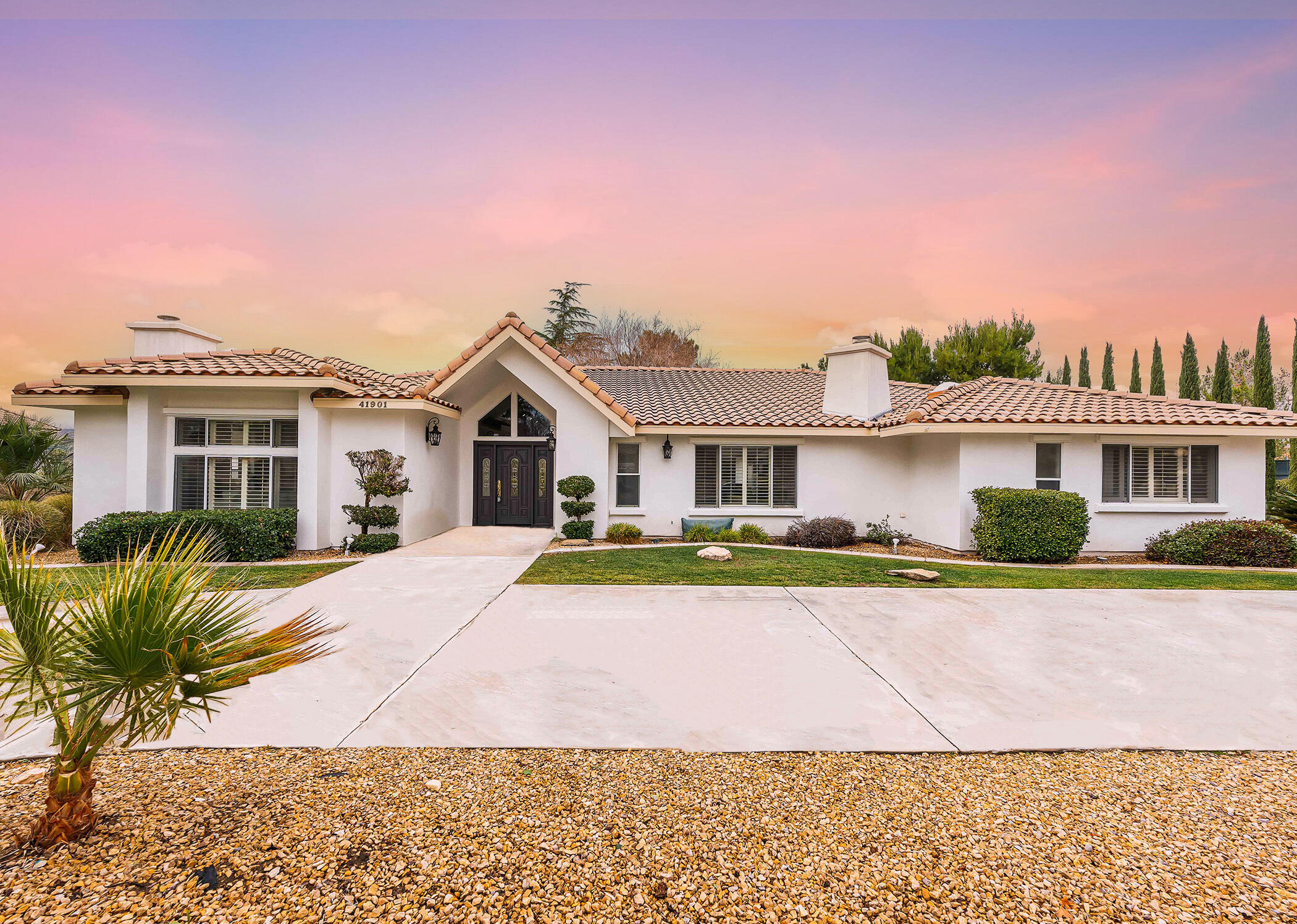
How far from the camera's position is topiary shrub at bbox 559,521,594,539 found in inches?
533

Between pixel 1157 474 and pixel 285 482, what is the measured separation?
20.4 metres

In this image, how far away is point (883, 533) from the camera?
14.7m

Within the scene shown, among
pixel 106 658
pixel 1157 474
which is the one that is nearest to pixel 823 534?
pixel 1157 474

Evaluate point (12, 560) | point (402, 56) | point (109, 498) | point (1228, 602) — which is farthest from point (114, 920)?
point (402, 56)

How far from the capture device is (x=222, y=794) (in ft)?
10.2

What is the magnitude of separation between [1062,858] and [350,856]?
3.36m

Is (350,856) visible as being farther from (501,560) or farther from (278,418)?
(278,418)

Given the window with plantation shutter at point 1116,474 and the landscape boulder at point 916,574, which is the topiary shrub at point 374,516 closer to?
the landscape boulder at point 916,574

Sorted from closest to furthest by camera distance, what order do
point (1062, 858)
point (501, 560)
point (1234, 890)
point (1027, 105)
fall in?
point (1234, 890) → point (1062, 858) → point (501, 560) → point (1027, 105)

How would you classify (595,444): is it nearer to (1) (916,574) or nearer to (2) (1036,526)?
(1) (916,574)

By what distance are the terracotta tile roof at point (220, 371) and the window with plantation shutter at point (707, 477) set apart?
21.7 ft

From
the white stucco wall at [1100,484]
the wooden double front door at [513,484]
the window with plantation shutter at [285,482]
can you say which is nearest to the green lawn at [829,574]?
the white stucco wall at [1100,484]

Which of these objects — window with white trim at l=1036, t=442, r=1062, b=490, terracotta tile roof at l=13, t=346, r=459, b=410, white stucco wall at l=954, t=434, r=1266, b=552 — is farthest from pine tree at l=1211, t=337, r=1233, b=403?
terracotta tile roof at l=13, t=346, r=459, b=410

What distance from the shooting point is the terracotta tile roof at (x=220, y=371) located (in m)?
11.8
